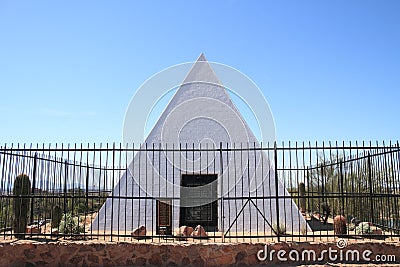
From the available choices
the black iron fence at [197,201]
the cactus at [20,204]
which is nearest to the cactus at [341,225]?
the black iron fence at [197,201]

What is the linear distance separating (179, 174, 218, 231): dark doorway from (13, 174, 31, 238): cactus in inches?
169

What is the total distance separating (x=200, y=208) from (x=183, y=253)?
3.64 meters

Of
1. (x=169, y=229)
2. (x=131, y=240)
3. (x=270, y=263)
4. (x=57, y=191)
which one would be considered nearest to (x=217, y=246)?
(x=270, y=263)

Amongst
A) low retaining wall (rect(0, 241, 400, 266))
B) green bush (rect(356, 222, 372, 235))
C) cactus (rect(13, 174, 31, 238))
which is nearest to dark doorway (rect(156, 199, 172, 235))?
low retaining wall (rect(0, 241, 400, 266))

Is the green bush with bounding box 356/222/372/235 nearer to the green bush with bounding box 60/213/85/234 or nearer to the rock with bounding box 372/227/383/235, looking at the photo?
the rock with bounding box 372/227/383/235

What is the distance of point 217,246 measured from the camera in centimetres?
815

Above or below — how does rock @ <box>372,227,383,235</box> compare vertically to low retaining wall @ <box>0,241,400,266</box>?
above

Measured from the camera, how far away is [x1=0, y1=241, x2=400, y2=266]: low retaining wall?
8.17 meters

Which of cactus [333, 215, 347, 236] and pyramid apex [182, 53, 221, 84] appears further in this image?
pyramid apex [182, 53, 221, 84]

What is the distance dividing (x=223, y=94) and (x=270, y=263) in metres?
5.98

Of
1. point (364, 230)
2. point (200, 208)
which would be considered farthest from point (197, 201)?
point (364, 230)

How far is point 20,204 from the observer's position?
896 centimetres

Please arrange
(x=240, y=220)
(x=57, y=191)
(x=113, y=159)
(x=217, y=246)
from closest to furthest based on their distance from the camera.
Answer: (x=217, y=246) < (x=113, y=159) < (x=57, y=191) < (x=240, y=220)

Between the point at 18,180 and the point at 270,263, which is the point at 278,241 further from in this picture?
the point at 18,180
